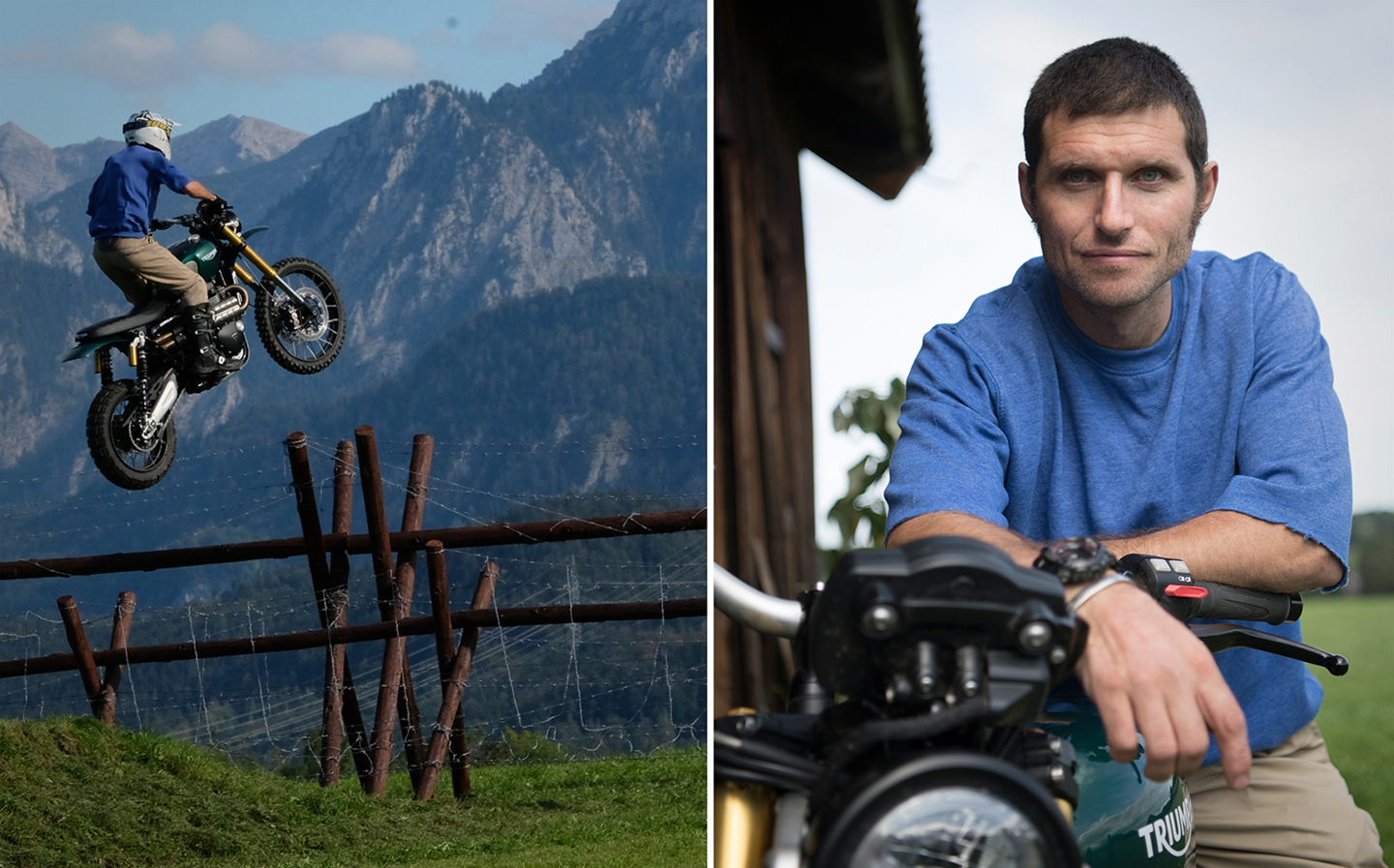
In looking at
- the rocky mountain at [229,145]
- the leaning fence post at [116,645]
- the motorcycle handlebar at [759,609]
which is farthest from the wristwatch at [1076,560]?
the rocky mountain at [229,145]

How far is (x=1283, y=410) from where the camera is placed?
1.09 metres

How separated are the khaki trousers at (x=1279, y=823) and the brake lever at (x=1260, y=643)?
10.5 inches

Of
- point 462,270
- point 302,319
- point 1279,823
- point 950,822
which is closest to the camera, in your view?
point 950,822

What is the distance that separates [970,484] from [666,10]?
21.8 feet

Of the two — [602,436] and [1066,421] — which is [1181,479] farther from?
[602,436]

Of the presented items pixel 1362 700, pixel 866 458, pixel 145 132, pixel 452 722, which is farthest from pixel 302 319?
pixel 1362 700

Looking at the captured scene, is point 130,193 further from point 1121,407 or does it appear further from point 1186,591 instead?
point 1186,591

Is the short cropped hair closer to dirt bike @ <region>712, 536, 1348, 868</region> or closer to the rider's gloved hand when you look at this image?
dirt bike @ <region>712, 536, 1348, 868</region>

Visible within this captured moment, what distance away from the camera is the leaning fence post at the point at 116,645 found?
5453 millimetres

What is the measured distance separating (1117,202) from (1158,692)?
1.84 feet

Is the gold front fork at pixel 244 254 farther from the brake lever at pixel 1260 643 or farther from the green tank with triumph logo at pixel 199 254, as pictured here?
the brake lever at pixel 1260 643

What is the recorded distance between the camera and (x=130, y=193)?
15.0 ft

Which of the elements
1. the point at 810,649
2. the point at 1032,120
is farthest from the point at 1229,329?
the point at 810,649

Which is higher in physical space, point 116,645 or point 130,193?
A: point 130,193
